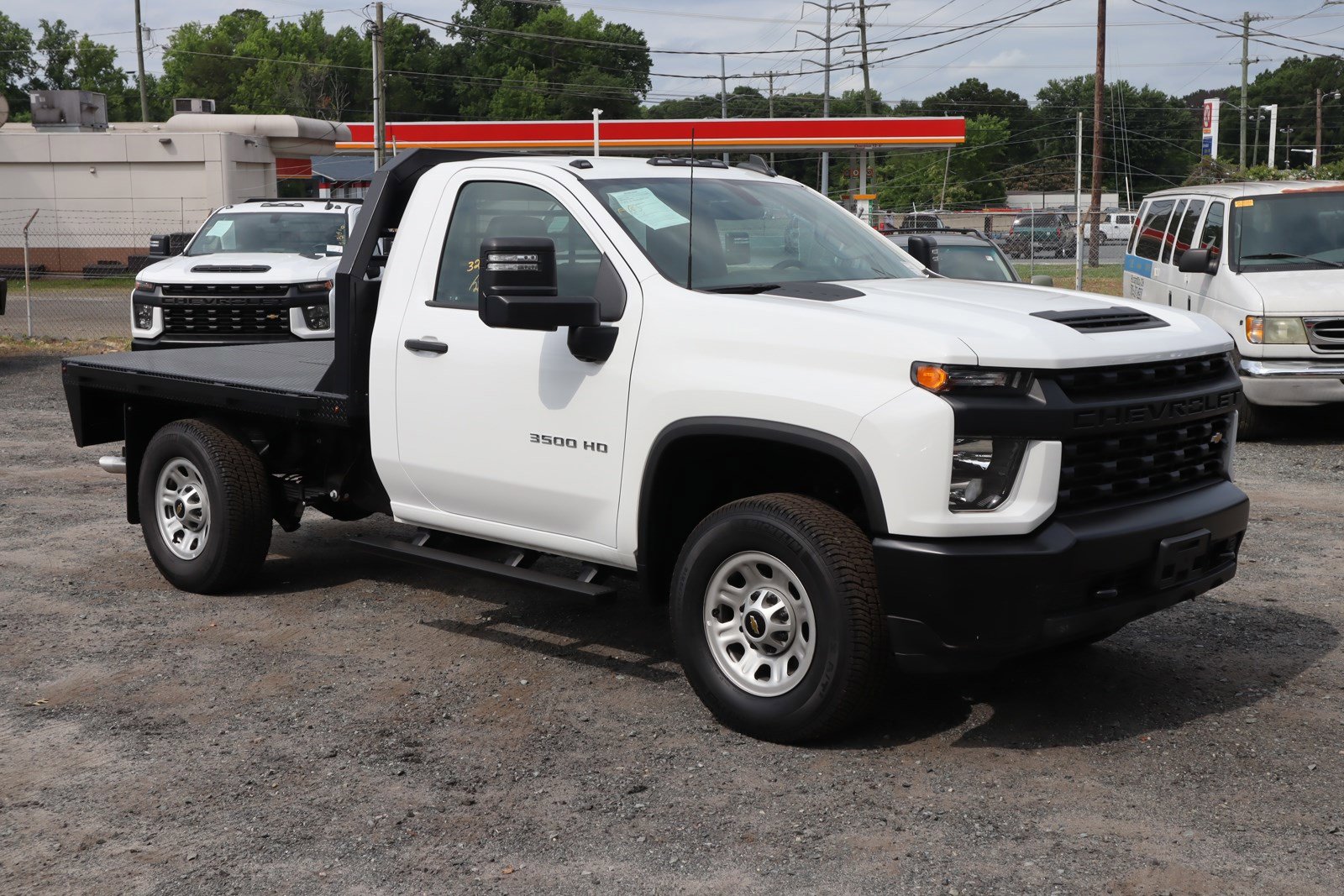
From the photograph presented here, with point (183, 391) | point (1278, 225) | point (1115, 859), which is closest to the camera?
point (1115, 859)

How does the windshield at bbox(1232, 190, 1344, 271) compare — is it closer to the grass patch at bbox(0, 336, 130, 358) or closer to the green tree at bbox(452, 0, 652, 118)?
the grass patch at bbox(0, 336, 130, 358)

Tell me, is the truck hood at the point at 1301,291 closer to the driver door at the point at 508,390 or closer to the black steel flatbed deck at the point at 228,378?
the black steel flatbed deck at the point at 228,378

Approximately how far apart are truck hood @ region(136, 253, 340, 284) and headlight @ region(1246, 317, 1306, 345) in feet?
26.7

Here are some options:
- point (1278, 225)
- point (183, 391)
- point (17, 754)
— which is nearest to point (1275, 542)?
point (1278, 225)

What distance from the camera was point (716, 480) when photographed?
534cm

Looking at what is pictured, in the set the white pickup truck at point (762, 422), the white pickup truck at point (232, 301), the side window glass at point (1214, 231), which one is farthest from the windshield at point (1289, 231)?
the white pickup truck at point (232, 301)

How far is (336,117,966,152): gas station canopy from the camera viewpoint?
4447 cm

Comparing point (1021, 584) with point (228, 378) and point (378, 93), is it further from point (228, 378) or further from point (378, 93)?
point (378, 93)

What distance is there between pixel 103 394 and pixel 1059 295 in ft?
16.7

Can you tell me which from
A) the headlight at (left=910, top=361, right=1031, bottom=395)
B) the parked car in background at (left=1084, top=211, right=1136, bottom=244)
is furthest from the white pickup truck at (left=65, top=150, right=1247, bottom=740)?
the parked car in background at (left=1084, top=211, right=1136, bottom=244)

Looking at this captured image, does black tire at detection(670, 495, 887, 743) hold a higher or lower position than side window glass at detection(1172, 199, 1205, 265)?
lower

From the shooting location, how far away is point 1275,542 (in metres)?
8.08

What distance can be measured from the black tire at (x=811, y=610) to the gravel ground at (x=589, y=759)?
16 cm

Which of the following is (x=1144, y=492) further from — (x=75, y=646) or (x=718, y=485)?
(x=75, y=646)
